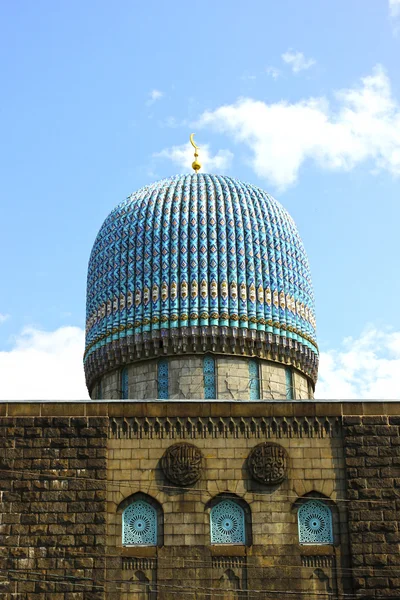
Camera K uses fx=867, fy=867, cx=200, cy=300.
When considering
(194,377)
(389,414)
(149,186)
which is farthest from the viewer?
(149,186)

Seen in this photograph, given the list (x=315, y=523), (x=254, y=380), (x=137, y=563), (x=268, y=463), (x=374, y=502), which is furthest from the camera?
(x=254, y=380)

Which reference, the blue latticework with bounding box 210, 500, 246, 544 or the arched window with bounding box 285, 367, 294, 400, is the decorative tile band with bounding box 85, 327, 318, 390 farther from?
the blue latticework with bounding box 210, 500, 246, 544

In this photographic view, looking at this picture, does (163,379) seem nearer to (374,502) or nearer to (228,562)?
A: (228,562)

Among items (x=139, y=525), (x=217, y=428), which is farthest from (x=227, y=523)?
(x=217, y=428)

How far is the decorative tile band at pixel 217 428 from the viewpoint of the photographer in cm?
1509

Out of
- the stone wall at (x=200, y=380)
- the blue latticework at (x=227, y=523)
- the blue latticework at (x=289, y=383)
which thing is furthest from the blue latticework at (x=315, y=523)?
the blue latticework at (x=289, y=383)

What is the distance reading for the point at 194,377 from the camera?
58.7 ft

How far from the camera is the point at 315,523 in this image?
14.7m

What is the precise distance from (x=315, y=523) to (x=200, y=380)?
14.2 feet

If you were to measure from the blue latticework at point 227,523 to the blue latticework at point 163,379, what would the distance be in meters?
3.63

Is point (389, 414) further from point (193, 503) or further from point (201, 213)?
point (201, 213)

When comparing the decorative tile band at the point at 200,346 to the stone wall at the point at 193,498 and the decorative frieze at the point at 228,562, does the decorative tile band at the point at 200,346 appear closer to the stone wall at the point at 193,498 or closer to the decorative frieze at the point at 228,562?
the stone wall at the point at 193,498

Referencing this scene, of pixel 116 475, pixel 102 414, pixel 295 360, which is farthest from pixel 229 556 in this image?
pixel 295 360

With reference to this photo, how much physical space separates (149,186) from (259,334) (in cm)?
475
